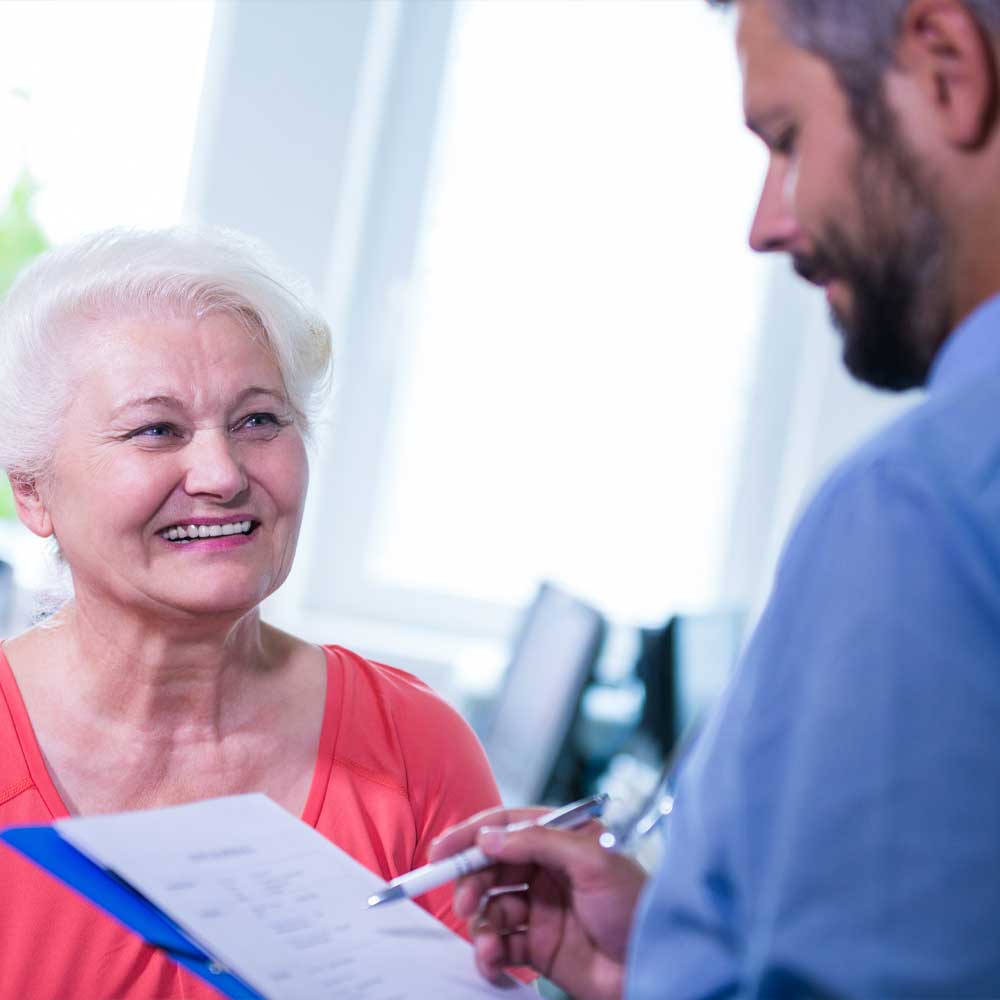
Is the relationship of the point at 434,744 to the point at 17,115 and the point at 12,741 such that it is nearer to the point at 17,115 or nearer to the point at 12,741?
the point at 12,741

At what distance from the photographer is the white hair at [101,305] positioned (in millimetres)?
Answer: 1518

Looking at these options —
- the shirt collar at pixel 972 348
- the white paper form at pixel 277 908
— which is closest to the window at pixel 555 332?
the white paper form at pixel 277 908

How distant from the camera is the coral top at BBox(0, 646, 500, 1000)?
4.46ft

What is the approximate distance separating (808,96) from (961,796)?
1.27ft

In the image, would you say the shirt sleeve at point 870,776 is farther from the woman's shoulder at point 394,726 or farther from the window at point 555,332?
the window at point 555,332

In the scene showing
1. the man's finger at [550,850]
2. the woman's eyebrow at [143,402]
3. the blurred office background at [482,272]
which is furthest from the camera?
the blurred office background at [482,272]

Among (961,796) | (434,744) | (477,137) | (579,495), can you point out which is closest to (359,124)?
(477,137)

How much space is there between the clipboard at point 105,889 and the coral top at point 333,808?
45 centimetres

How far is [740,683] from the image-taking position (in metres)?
0.64

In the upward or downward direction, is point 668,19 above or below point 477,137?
above

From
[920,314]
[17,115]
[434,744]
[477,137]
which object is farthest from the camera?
[477,137]

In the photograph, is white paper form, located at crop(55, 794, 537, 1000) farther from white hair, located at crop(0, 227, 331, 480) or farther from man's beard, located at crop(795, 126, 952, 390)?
white hair, located at crop(0, 227, 331, 480)

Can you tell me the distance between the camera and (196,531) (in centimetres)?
152

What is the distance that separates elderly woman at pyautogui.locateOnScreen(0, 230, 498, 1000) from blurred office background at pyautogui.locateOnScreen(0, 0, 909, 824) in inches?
52.9
